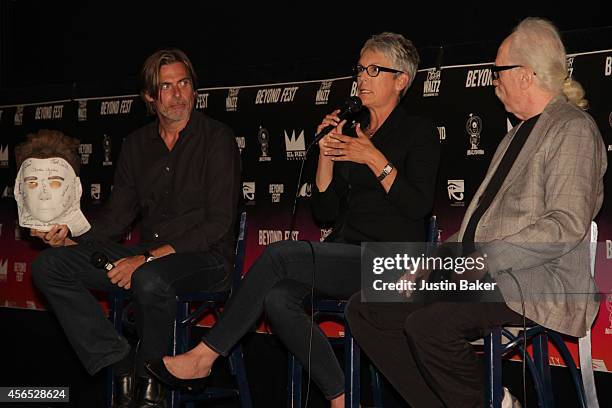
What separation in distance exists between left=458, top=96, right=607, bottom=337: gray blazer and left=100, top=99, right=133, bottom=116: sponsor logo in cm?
260

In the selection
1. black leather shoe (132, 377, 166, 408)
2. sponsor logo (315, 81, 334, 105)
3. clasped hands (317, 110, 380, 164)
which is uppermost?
sponsor logo (315, 81, 334, 105)

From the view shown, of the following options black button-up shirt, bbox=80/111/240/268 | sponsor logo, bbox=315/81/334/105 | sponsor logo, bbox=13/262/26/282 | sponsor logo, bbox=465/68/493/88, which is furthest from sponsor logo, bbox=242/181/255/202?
sponsor logo, bbox=13/262/26/282

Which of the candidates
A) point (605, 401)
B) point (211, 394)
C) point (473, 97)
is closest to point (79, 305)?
point (211, 394)

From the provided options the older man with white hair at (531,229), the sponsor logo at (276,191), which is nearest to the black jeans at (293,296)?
the older man with white hair at (531,229)

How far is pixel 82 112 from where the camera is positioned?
4953mm

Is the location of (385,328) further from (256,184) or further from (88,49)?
(88,49)

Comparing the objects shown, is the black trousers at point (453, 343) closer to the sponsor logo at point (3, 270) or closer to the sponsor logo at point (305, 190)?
the sponsor logo at point (305, 190)

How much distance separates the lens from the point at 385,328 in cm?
286

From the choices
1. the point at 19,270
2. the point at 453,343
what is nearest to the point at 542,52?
the point at 453,343

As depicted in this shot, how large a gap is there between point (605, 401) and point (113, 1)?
344cm

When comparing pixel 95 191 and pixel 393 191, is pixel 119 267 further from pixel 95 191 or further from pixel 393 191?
pixel 95 191

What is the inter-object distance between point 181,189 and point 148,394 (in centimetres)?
85

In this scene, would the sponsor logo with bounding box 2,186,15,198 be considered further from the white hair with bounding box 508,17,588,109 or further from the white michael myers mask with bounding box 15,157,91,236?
the white hair with bounding box 508,17,588,109

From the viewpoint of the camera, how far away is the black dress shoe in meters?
2.98
